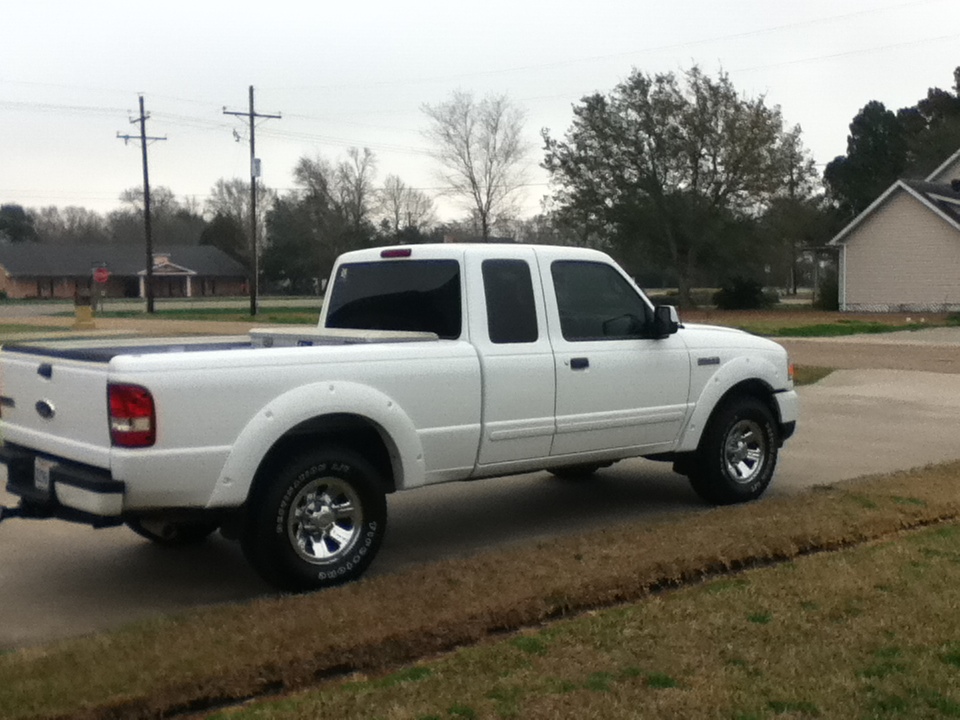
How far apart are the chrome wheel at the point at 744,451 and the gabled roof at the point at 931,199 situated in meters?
37.8

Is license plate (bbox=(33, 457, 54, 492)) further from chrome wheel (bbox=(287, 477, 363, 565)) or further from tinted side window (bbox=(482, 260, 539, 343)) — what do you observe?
tinted side window (bbox=(482, 260, 539, 343))

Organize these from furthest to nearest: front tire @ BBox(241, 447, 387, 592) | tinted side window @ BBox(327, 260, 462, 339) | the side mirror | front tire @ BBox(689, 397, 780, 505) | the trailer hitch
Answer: front tire @ BBox(689, 397, 780, 505) < the side mirror < tinted side window @ BBox(327, 260, 462, 339) < the trailer hitch < front tire @ BBox(241, 447, 387, 592)

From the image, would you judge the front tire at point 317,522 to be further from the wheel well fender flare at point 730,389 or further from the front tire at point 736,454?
the front tire at point 736,454

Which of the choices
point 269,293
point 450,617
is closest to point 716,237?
point 450,617

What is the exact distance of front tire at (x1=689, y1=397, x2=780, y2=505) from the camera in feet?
27.3

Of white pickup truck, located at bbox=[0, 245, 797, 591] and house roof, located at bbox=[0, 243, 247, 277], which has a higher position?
house roof, located at bbox=[0, 243, 247, 277]

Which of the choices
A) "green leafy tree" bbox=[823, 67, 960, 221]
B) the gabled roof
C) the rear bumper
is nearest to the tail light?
the rear bumper

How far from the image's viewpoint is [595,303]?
7.72 metres

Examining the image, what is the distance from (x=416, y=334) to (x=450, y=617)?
6.59 feet

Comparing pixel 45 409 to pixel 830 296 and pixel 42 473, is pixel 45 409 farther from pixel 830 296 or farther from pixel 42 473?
pixel 830 296

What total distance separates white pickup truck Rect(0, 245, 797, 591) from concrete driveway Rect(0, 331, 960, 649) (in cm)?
41

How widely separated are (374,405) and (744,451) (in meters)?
3.50

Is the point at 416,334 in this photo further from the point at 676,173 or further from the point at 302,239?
the point at 302,239

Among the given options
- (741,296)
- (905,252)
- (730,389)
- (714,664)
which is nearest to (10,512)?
(714,664)
